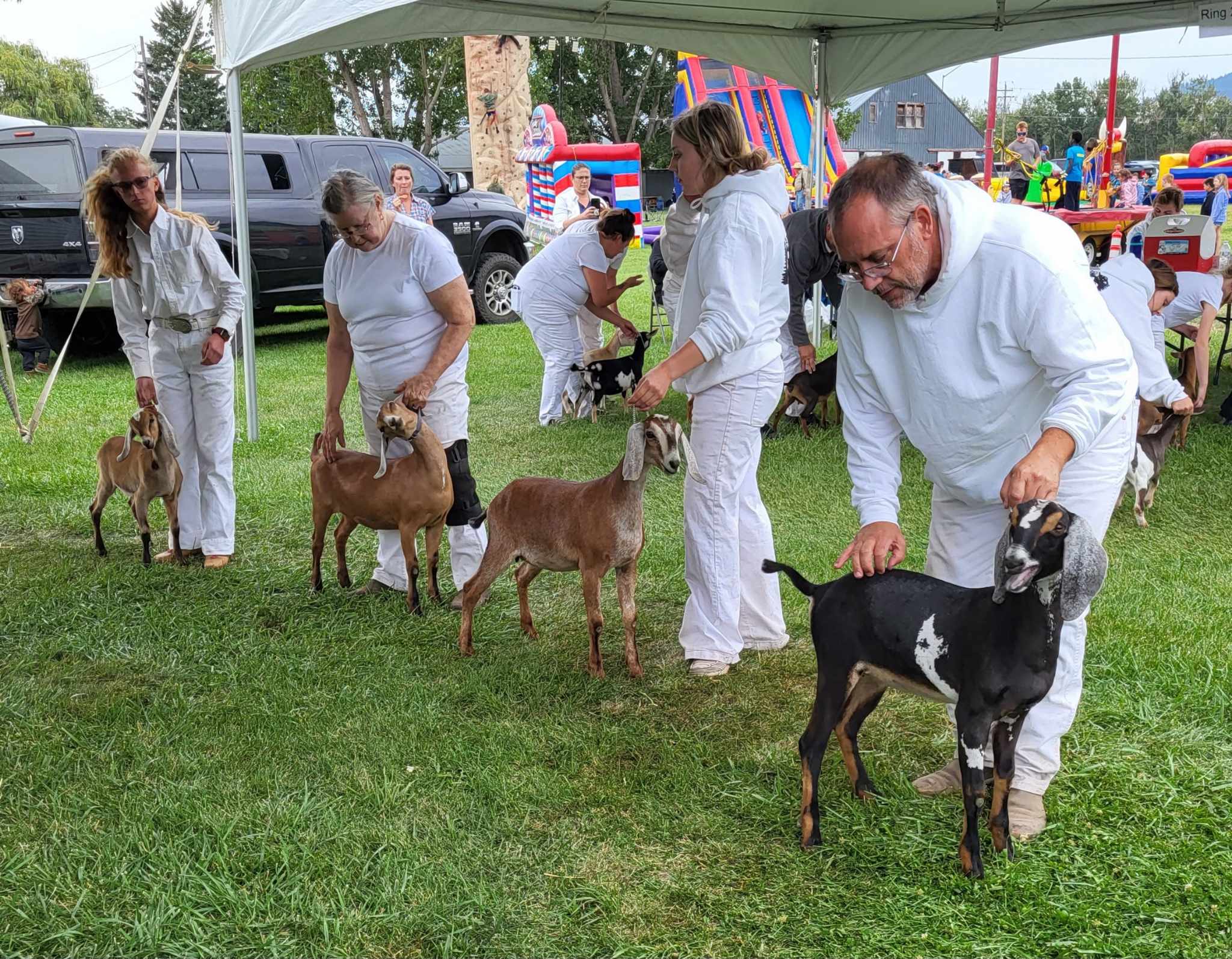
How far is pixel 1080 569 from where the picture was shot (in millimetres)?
2393

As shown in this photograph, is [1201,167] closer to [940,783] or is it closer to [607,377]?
[607,377]

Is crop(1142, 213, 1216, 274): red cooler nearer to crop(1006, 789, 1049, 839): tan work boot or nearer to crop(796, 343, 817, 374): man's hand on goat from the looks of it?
crop(796, 343, 817, 374): man's hand on goat

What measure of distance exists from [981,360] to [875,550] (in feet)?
1.90

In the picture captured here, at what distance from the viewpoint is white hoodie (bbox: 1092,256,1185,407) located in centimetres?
579

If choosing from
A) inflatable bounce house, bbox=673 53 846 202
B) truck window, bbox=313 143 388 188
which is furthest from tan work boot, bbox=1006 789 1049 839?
inflatable bounce house, bbox=673 53 846 202

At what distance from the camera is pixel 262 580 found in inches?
219

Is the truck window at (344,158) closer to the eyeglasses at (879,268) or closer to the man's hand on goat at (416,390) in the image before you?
the man's hand on goat at (416,390)

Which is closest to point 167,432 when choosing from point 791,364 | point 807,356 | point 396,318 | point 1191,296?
point 396,318

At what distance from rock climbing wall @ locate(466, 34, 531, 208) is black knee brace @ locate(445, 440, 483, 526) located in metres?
14.1

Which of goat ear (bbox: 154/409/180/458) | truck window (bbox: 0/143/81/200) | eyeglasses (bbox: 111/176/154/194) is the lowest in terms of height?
goat ear (bbox: 154/409/180/458)

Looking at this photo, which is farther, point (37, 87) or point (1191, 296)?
point (37, 87)

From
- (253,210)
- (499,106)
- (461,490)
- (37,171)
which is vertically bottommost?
(461,490)

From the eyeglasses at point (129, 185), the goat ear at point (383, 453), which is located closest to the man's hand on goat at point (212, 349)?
the eyeglasses at point (129, 185)

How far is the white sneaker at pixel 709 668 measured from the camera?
427 centimetres
